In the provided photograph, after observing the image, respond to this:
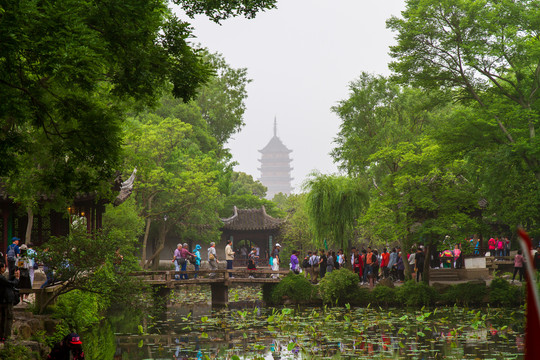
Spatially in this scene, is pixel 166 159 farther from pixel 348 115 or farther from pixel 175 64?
pixel 175 64

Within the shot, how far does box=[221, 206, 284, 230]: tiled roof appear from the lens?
44.8 m

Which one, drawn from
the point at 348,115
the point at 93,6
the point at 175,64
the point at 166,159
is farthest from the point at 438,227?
the point at 166,159

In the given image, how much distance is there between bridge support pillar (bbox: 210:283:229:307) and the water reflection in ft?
16.5

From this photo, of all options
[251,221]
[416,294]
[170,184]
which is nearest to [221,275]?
[170,184]

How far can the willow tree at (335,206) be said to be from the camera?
88.6 feet

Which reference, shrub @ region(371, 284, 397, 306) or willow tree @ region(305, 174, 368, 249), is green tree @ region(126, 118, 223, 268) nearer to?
willow tree @ region(305, 174, 368, 249)

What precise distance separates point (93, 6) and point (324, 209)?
19.6 meters

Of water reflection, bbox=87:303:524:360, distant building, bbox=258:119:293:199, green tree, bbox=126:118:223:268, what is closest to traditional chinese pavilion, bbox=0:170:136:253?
water reflection, bbox=87:303:524:360

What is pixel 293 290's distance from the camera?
24.8 metres

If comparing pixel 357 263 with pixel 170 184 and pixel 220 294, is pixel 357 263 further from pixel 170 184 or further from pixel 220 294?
pixel 170 184

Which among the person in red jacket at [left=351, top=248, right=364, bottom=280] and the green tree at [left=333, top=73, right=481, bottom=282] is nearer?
the green tree at [left=333, top=73, right=481, bottom=282]

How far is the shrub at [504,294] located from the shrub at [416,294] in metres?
2.04

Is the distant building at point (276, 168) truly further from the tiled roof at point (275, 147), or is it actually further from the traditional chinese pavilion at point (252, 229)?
the traditional chinese pavilion at point (252, 229)

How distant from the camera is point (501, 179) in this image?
18.7 meters
